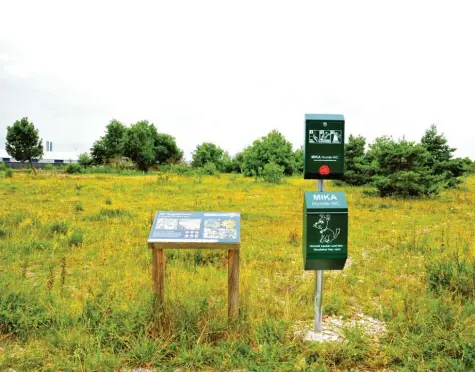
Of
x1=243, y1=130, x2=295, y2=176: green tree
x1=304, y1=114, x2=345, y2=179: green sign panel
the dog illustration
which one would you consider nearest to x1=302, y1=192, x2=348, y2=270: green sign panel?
the dog illustration

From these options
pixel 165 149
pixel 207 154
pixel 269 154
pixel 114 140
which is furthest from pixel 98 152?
pixel 269 154

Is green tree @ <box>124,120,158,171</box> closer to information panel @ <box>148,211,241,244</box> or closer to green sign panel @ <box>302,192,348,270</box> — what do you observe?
information panel @ <box>148,211,241,244</box>

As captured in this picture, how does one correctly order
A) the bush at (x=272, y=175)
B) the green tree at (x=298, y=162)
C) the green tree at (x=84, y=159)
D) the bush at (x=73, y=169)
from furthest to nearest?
1. the green tree at (x=84, y=159)
2. the green tree at (x=298, y=162)
3. the bush at (x=73, y=169)
4. the bush at (x=272, y=175)

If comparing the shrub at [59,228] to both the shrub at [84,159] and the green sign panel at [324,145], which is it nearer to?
the green sign panel at [324,145]

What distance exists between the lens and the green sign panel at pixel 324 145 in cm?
452

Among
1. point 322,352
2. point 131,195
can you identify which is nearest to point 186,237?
point 322,352

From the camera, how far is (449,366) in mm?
3965

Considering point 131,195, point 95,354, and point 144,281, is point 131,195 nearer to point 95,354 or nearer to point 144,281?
point 144,281

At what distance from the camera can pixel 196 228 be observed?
15.4ft

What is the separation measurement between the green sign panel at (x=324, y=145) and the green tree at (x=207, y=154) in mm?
58420

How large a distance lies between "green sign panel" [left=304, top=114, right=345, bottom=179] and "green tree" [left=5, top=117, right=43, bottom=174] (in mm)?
49337

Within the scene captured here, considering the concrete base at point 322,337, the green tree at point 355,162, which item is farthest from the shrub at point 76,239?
the green tree at point 355,162

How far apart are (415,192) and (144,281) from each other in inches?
653

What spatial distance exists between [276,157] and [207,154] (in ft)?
43.8
